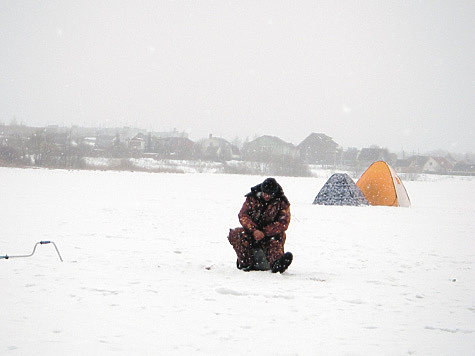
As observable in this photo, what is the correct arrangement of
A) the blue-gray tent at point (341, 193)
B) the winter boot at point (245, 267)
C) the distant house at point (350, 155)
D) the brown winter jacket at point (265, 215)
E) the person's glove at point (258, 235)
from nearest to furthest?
the person's glove at point (258, 235)
the brown winter jacket at point (265, 215)
the winter boot at point (245, 267)
the blue-gray tent at point (341, 193)
the distant house at point (350, 155)

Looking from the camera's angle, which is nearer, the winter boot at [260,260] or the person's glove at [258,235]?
the person's glove at [258,235]

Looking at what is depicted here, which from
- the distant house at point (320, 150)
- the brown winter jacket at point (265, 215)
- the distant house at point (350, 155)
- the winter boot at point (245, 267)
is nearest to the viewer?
the brown winter jacket at point (265, 215)

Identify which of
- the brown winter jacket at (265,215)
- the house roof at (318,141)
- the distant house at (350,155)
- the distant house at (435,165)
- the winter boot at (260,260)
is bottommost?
the winter boot at (260,260)

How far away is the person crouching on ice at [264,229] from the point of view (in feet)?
20.9

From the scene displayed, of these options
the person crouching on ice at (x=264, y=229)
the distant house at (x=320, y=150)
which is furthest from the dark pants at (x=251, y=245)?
the distant house at (x=320, y=150)

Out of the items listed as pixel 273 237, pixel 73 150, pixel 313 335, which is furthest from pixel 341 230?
pixel 73 150

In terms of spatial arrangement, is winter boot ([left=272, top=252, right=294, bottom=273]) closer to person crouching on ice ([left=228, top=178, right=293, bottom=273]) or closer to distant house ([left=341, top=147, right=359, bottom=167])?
person crouching on ice ([left=228, top=178, right=293, bottom=273])

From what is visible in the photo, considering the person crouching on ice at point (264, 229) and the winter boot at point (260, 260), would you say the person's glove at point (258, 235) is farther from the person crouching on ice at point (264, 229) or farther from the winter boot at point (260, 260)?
the winter boot at point (260, 260)

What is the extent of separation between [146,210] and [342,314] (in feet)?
34.1

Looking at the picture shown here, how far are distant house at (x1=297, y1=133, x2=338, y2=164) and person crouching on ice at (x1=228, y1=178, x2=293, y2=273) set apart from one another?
72.1 m

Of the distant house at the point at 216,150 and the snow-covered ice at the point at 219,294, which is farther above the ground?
the distant house at the point at 216,150

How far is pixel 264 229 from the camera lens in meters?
6.38

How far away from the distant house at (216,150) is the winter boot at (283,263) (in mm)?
58665

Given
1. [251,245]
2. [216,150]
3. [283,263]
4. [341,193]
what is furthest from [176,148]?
[283,263]
